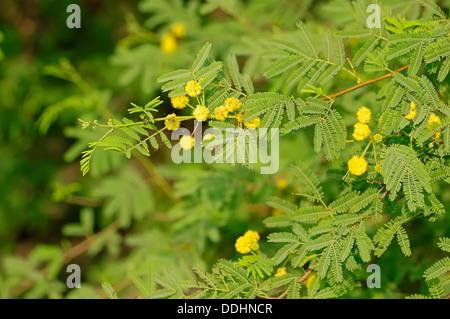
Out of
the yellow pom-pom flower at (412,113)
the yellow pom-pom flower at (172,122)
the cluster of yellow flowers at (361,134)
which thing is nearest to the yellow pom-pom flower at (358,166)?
the cluster of yellow flowers at (361,134)

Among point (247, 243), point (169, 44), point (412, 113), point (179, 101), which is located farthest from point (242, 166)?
point (169, 44)

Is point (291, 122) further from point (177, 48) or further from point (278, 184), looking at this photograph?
point (177, 48)

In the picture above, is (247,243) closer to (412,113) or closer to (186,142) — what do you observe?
(186,142)

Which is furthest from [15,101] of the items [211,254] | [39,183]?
[211,254]

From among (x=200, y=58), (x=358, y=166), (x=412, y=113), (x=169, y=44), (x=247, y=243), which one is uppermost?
(x=169, y=44)
